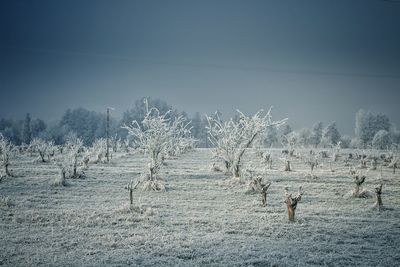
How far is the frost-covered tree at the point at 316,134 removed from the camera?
4085 inches

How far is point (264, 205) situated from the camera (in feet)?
59.1

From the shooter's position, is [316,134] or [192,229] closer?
[192,229]

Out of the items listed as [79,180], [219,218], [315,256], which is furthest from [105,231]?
[79,180]

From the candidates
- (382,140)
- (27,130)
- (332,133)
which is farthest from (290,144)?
(27,130)

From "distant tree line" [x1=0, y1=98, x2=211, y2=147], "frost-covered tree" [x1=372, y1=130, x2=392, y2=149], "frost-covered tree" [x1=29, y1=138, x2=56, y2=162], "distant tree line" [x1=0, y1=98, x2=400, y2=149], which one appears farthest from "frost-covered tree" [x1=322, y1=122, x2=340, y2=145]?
"frost-covered tree" [x1=29, y1=138, x2=56, y2=162]

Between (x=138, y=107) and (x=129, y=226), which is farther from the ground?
(x=138, y=107)

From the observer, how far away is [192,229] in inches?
537

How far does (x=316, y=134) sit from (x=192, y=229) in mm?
95278

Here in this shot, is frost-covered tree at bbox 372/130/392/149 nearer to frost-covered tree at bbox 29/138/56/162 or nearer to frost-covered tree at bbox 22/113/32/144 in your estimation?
frost-covered tree at bbox 29/138/56/162

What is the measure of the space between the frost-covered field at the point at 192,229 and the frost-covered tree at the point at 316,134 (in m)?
83.0

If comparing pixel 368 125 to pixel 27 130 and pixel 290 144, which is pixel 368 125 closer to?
pixel 290 144

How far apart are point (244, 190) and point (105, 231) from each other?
10.8 metres

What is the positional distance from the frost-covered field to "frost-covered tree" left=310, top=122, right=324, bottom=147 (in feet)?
272

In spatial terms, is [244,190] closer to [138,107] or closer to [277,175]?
[277,175]
